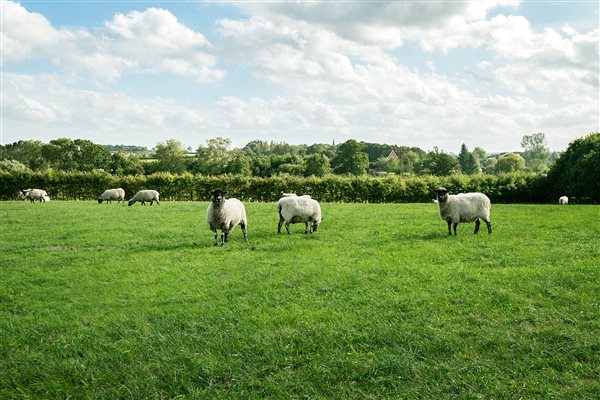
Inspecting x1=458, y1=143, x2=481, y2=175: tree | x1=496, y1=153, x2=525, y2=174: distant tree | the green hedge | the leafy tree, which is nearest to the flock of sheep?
the green hedge

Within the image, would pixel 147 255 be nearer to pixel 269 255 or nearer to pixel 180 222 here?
pixel 269 255

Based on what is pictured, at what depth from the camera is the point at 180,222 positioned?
2036 centimetres

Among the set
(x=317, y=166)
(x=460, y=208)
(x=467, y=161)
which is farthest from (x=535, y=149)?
(x=460, y=208)

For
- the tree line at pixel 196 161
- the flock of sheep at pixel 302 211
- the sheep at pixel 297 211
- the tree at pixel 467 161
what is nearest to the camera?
the flock of sheep at pixel 302 211

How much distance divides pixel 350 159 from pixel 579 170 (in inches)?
2228

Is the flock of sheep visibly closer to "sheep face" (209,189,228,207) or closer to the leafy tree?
"sheep face" (209,189,228,207)

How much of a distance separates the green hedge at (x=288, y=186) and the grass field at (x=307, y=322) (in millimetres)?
30328

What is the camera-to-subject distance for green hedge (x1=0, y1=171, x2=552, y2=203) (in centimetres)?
4300

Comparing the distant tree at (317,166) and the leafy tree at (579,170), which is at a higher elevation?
the distant tree at (317,166)

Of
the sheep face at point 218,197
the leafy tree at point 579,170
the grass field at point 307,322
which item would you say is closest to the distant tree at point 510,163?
the leafy tree at point 579,170

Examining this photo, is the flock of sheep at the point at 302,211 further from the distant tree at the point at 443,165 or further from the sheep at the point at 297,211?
the distant tree at the point at 443,165

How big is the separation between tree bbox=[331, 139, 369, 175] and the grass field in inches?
3386

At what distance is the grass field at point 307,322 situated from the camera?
16.3ft

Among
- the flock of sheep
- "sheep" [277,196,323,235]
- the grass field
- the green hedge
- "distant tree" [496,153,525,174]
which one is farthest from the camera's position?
"distant tree" [496,153,525,174]
